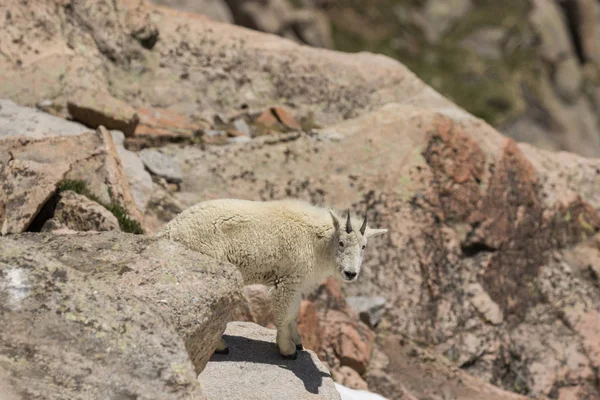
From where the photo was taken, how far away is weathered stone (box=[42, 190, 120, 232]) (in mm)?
12328

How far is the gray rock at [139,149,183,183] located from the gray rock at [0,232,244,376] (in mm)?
7012

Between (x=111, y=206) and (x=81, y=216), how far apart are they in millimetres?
710

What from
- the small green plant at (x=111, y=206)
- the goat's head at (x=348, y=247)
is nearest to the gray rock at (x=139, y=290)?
the goat's head at (x=348, y=247)

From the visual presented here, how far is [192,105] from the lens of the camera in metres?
18.8

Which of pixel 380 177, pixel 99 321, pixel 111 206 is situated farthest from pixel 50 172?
pixel 380 177

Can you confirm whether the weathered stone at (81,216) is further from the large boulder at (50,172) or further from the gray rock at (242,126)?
the gray rock at (242,126)

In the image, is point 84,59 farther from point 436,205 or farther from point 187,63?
point 436,205

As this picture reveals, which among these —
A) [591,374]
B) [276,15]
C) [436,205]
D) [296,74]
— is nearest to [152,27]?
[296,74]

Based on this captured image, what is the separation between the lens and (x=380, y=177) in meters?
16.8

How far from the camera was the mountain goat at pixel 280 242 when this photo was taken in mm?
9477

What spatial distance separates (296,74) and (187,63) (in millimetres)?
3003

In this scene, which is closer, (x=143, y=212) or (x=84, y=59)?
(x=143, y=212)

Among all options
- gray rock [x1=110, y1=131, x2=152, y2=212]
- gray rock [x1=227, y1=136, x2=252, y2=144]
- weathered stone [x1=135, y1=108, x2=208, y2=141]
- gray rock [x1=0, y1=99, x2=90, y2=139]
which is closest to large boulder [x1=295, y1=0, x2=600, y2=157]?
weathered stone [x1=135, y1=108, x2=208, y2=141]

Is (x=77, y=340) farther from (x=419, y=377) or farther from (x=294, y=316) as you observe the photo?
(x=419, y=377)
